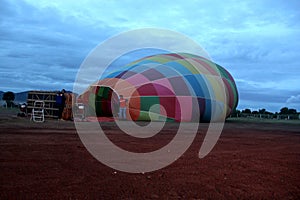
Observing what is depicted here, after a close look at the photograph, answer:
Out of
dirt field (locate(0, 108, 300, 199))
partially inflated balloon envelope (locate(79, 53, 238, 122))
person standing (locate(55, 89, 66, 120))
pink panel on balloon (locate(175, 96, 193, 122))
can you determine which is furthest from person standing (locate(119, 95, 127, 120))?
dirt field (locate(0, 108, 300, 199))

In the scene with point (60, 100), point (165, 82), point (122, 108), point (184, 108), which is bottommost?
point (122, 108)

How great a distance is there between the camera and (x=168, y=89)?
2050 cm

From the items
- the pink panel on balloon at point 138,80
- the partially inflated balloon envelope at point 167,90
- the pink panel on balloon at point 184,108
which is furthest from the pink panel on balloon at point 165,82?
the pink panel on balloon at point 184,108

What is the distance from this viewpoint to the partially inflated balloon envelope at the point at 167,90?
20531 mm

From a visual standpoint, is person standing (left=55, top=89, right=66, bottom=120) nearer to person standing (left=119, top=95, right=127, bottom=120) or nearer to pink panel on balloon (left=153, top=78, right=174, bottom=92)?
person standing (left=119, top=95, right=127, bottom=120)

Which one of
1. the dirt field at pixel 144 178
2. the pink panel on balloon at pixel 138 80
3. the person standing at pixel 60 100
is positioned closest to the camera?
the dirt field at pixel 144 178

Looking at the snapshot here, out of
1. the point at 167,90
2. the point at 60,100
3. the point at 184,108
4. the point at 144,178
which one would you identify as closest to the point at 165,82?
the point at 167,90

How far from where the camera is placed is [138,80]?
68.9ft

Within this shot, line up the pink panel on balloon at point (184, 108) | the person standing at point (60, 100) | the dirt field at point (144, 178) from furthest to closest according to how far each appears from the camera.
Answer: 1. the person standing at point (60, 100)
2. the pink panel on balloon at point (184, 108)
3. the dirt field at point (144, 178)

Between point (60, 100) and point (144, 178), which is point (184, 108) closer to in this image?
point (60, 100)

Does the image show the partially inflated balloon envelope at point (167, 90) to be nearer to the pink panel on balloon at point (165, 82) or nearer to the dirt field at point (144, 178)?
the pink panel on balloon at point (165, 82)

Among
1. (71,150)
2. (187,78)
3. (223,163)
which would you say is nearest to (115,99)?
(187,78)

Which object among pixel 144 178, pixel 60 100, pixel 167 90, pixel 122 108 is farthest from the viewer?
pixel 122 108

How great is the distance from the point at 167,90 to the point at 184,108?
5.03 feet
